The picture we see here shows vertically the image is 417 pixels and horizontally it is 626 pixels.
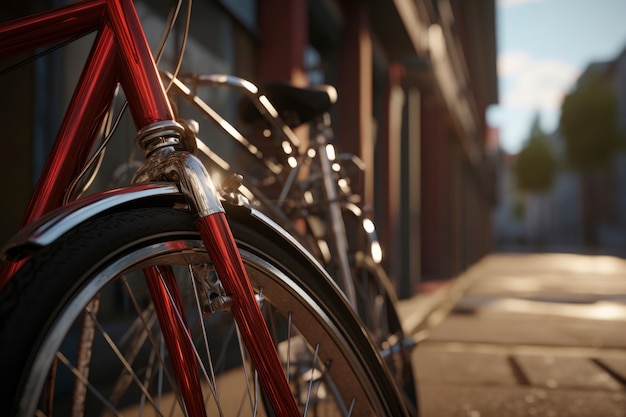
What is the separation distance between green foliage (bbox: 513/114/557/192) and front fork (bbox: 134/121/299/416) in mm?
61124

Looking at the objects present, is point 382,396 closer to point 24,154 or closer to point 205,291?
point 205,291

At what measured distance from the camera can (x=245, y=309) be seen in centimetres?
102

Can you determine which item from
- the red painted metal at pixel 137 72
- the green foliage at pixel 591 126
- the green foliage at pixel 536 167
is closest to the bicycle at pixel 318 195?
the red painted metal at pixel 137 72

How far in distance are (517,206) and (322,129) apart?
3227 inches

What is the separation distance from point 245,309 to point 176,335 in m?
0.16

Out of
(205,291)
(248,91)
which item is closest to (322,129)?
(248,91)

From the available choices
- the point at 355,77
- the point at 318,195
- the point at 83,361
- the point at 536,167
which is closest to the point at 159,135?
the point at 83,361

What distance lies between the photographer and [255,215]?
115cm

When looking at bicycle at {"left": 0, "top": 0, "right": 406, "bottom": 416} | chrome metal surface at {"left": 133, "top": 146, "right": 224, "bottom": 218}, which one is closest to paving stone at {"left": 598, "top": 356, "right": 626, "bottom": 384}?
bicycle at {"left": 0, "top": 0, "right": 406, "bottom": 416}

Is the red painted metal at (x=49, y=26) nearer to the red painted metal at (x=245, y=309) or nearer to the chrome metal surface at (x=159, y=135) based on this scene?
the chrome metal surface at (x=159, y=135)

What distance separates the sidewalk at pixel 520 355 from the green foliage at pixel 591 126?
120 ft

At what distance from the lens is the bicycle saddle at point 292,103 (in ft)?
6.70

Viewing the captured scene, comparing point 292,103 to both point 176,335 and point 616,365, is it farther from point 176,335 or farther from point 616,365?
point 616,365

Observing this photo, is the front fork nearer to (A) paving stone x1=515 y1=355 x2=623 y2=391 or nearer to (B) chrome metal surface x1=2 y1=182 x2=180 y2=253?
(B) chrome metal surface x1=2 y1=182 x2=180 y2=253
